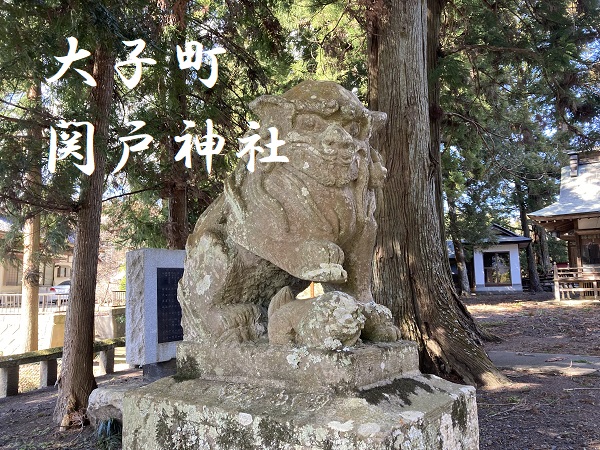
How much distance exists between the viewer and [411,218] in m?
4.66

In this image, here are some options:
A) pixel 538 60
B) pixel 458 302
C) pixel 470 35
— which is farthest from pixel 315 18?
pixel 458 302

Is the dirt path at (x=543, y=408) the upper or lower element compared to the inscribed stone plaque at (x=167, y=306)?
lower

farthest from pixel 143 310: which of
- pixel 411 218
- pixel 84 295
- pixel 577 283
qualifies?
pixel 577 283

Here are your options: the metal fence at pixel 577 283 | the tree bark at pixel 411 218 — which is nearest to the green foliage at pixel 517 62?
the tree bark at pixel 411 218

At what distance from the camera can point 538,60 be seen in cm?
645

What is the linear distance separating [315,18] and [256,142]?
18.3 feet

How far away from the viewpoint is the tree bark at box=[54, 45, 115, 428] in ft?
14.7

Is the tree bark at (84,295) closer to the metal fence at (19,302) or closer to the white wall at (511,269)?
the metal fence at (19,302)

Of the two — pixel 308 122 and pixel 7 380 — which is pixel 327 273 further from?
pixel 7 380

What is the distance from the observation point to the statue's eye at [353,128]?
1793mm

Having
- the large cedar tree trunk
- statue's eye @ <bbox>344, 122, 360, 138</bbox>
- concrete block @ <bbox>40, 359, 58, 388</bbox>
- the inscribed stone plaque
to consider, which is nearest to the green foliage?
the large cedar tree trunk

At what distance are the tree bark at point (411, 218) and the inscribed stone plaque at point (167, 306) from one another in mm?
2072

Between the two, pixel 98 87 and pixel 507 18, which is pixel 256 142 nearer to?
pixel 98 87

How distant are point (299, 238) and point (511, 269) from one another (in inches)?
869
